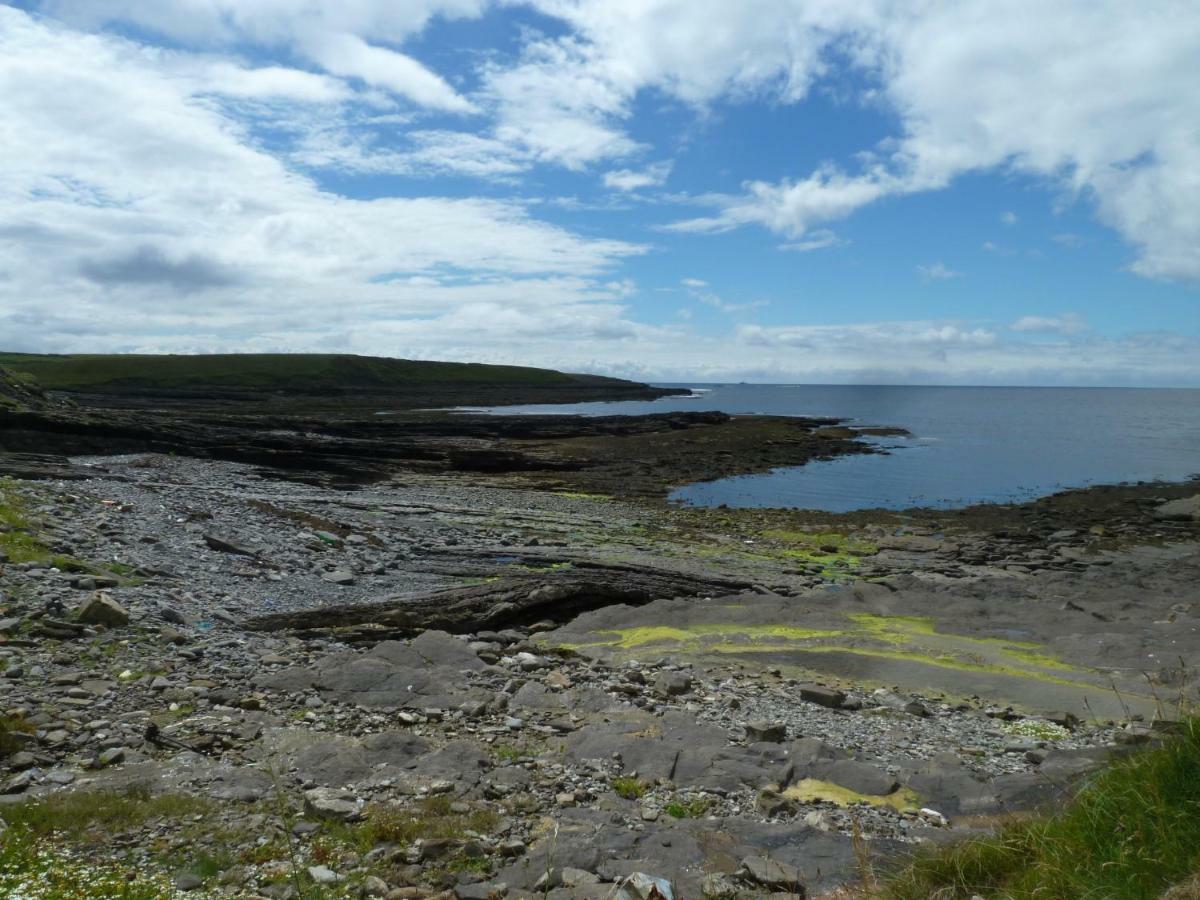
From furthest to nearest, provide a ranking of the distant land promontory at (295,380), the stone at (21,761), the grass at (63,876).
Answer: the distant land promontory at (295,380)
the stone at (21,761)
the grass at (63,876)

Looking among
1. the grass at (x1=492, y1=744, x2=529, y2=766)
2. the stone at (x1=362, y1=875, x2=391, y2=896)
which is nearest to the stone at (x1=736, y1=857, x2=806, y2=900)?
the stone at (x1=362, y1=875, x2=391, y2=896)

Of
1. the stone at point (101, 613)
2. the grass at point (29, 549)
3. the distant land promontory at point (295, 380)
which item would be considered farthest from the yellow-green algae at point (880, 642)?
the distant land promontory at point (295, 380)

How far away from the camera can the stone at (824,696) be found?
12.7 m

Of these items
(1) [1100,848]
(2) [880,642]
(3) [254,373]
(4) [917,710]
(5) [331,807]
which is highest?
(3) [254,373]

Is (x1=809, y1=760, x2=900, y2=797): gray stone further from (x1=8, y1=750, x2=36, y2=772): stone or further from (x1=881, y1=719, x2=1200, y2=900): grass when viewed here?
(x1=8, y1=750, x2=36, y2=772): stone

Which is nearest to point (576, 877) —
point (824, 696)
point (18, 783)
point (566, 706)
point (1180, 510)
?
Answer: point (566, 706)

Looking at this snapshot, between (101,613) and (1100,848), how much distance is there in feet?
44.9

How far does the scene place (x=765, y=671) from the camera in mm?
14758

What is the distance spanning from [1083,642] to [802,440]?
5689cm

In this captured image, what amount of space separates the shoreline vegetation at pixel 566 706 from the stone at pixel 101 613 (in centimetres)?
4

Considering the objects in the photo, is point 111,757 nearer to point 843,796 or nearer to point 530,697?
point 530,697

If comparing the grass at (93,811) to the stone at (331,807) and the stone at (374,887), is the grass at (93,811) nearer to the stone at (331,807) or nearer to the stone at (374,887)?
the stone at (331,807)

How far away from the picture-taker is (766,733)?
10.5 metres

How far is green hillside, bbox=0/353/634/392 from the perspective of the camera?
127 m
